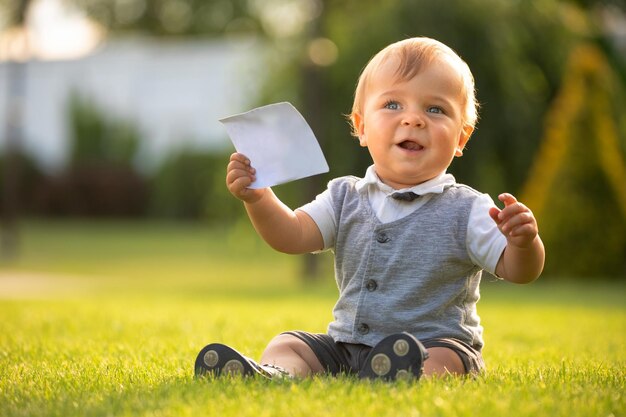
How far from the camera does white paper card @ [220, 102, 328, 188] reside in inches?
116

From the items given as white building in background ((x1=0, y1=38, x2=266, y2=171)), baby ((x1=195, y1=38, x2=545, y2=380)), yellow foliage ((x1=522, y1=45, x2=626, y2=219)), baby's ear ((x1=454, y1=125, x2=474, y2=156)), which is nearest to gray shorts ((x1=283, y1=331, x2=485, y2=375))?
baby ((x1=195, y1=38, x2=545, y2=380))

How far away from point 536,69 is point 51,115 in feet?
62.4

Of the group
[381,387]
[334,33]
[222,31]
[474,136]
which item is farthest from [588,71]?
[222,31]

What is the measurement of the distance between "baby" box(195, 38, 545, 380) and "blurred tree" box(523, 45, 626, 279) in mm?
8696

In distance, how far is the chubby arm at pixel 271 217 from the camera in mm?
2902

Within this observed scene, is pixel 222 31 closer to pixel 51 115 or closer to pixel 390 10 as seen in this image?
pixel 51 115

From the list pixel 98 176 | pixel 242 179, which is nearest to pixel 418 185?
pixel 242 179

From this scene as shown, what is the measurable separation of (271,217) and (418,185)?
51 cm

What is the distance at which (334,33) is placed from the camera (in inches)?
564

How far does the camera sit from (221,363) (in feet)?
9.12

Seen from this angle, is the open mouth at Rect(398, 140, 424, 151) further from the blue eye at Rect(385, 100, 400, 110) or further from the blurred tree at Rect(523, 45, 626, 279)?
the blurred tree at Rect(523, 45, 626, 279)

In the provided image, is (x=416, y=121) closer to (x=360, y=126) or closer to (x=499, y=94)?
(x=360, y=126)

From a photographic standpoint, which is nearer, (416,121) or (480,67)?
(416,121)

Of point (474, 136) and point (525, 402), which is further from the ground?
point (474, 136)
